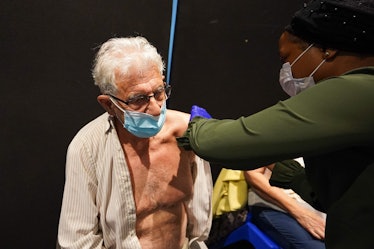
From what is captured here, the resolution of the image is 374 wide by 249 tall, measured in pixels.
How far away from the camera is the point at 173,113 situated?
1.88 meters

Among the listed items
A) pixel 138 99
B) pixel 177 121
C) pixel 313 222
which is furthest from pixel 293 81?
pixel 313 222

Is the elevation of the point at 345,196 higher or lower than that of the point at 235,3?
lower

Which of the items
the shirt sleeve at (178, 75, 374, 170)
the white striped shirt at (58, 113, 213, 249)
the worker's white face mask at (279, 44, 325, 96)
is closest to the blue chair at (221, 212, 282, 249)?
the white striped shirt at (58, 113, 213, 249)

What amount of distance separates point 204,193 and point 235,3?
1090 mm

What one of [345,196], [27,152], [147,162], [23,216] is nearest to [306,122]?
[345,196]

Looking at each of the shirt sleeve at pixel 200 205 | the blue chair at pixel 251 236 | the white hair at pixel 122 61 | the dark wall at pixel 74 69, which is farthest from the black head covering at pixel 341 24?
the blue chair at pixel 251 236

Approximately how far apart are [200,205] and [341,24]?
3.75ft

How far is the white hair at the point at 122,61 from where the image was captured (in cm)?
158

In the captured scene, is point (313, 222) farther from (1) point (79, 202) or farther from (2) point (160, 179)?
(1) point (79, 202)

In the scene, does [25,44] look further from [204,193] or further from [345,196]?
[345,196]

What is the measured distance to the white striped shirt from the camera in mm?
1679

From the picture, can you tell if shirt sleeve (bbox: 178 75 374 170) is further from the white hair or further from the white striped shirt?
the white striped shirt

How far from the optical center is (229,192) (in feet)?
7.76

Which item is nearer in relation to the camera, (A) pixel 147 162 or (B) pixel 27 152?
(A) pixel 147 162
